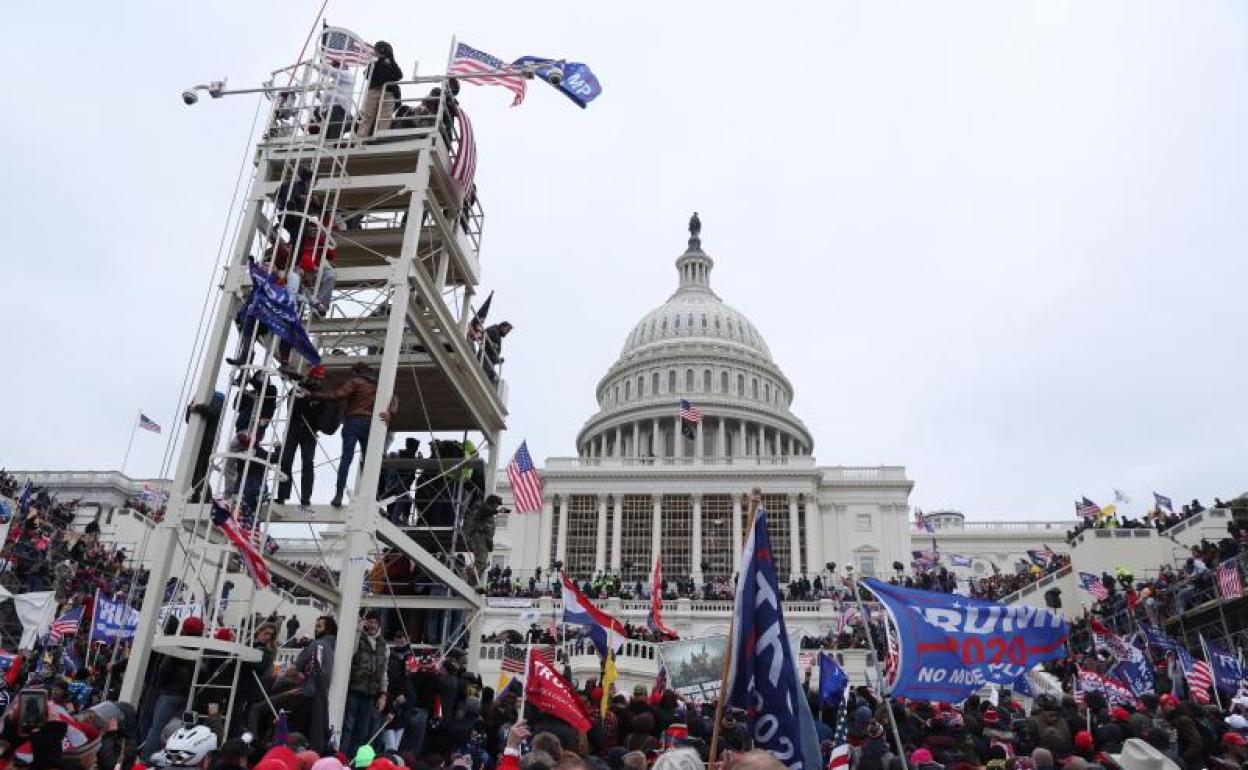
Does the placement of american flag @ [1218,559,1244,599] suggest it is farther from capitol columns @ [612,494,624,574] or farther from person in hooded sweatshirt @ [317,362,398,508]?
capitol columns @ [612,494,624,574]

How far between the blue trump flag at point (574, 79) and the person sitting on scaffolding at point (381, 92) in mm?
2281

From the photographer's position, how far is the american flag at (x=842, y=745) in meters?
9.15

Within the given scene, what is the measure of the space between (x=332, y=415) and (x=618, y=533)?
56.0 metres

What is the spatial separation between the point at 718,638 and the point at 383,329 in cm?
923

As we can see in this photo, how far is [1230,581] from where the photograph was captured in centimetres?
2645

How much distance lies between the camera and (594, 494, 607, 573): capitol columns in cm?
6788

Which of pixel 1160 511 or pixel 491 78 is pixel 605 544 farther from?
pixel 491 78

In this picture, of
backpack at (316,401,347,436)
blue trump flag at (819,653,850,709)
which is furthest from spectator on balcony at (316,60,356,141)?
blue trump flag at (819,653,850,709)

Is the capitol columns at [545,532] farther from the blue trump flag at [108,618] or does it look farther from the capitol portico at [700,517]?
the blue trump flag at [108,618]

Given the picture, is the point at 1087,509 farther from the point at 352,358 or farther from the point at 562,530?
the point at 352,358

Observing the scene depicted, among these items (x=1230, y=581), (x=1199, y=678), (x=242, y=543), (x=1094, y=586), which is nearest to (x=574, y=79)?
(x=242, y=543)

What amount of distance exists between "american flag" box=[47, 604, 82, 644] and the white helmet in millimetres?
15706

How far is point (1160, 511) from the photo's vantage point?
4547cm

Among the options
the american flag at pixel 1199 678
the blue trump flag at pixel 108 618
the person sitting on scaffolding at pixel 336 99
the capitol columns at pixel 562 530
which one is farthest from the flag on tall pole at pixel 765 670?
the capitol columns at pixel 562 530
